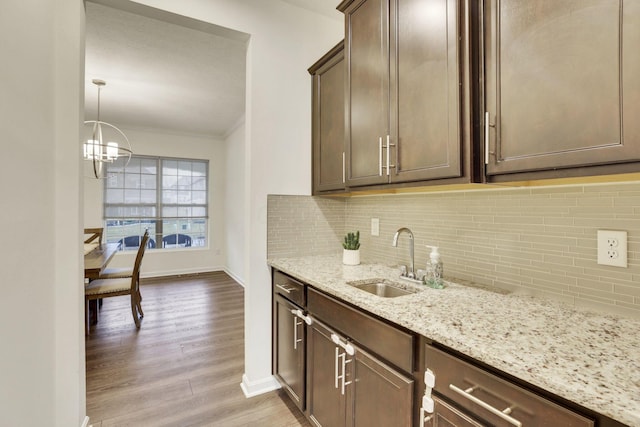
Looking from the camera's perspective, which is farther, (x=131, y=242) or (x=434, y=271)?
(x=131, y=242)

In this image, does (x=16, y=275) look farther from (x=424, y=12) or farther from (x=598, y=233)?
(x=598, y=233)

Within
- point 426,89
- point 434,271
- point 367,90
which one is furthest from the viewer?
point 367,90

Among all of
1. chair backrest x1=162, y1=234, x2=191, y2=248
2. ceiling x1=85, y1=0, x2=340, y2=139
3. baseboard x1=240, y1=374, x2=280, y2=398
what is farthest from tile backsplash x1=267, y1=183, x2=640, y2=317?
chair backrest x1=162, y1=234, x2=191, y2=248

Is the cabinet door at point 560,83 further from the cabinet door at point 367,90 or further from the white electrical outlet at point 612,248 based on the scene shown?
the cabinet door at point 367,90

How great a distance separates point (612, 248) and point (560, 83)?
608 millimetres

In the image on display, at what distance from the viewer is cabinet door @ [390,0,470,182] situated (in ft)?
3.74

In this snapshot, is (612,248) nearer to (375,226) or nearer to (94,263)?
(375,226)

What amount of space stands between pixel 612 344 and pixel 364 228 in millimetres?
1505

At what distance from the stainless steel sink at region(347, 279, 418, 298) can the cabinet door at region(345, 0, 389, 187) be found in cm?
54

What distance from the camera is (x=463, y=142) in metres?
1.12

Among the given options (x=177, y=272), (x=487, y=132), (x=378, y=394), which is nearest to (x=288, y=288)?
(x=378, y=394)

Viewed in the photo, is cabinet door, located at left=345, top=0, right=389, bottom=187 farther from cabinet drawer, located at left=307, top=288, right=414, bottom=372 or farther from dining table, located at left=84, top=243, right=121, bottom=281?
dining table, located at left=84, top=243, right=121, bottom=281

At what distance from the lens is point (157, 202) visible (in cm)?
544

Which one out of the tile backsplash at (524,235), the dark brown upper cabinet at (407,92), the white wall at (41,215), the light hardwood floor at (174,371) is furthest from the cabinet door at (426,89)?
the light hardwood floor at (174,371)
